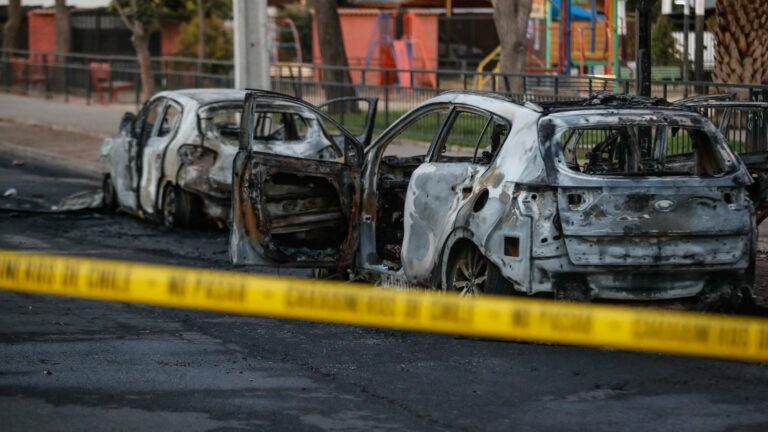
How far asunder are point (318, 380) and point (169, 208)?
7826mm

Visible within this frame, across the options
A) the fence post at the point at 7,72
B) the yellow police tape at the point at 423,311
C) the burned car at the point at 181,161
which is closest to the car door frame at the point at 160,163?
the burned car at the point at 181,161

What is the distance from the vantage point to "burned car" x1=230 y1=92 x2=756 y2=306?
9.17m

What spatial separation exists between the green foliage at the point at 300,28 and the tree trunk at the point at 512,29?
2729 cm

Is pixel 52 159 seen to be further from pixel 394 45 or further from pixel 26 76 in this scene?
pixel 394 45

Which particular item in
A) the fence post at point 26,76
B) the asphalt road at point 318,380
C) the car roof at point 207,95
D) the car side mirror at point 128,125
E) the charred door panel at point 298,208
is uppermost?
the fence post at point 26,76

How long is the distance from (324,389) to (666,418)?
5.86ft

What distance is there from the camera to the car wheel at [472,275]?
9.35 meters

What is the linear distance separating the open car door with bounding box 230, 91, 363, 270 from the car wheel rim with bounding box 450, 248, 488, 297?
54.6 inches

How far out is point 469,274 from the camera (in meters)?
9.70

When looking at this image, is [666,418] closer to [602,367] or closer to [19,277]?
[602,367]

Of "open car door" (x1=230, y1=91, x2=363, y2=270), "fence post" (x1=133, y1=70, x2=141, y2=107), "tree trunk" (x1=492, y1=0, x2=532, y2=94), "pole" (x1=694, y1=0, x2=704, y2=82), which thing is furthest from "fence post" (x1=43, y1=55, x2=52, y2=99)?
"open car door" (x1=230, y1=91, x2=363, y2=270)

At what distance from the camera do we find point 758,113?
14.3m

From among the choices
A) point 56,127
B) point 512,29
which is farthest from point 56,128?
point 512,29

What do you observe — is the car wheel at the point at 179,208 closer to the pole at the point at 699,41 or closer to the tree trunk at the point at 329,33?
the pole at the point at 699,41
